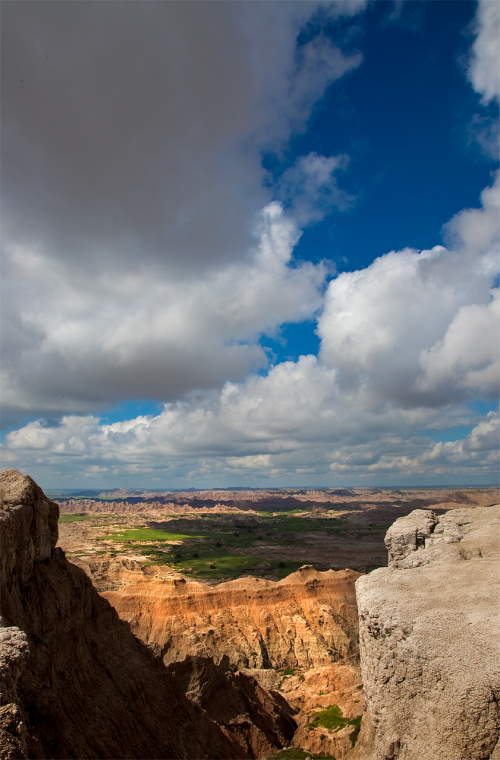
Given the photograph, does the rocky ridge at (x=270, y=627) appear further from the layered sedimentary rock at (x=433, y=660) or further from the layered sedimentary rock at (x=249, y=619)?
the layered sedimentary rock at (x=433, y=660)

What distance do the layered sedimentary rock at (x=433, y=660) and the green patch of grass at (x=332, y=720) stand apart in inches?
741

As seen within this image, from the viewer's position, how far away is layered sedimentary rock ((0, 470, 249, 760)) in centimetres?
1662

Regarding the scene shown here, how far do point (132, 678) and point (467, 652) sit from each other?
764 inches

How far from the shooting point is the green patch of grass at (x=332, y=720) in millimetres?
30152

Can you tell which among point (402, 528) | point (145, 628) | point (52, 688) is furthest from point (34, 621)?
point (145, 628)

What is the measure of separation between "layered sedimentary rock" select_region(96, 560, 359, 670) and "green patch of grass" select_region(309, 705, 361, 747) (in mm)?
14381

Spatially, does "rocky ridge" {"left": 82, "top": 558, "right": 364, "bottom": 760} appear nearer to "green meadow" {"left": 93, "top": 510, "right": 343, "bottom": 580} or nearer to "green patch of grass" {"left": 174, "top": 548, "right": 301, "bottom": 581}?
"green patch of grass" {"left": 174, "top": 548, "right": 301, "bottom": 581}

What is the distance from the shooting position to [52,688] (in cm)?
1722

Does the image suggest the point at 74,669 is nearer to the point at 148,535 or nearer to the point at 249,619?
the point at 249,619

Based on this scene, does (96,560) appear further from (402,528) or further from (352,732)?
(402,528)

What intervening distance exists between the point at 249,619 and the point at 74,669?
37917 millimetres

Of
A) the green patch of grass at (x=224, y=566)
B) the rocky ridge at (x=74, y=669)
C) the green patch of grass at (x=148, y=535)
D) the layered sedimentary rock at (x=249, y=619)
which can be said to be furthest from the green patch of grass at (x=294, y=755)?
the green patch of grass at (x=148, y=535)

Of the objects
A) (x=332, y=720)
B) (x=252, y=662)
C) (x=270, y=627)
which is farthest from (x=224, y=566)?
(x=332, y=720)

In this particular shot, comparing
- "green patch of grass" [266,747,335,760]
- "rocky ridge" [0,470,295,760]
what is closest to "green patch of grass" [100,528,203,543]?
"green patch of grass" [266,747,335,760]
